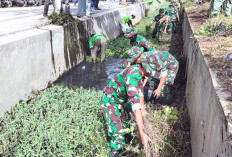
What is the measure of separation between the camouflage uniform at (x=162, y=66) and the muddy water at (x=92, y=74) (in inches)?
84.1

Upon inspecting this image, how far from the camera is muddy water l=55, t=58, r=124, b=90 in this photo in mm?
7211

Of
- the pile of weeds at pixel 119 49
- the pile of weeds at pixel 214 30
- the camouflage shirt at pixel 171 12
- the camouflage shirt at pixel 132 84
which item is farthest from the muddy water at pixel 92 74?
the camouflage shirt at pixel 171 12

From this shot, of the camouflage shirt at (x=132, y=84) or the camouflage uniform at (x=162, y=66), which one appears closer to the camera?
the camouflage shirt at (x=132, y=84)

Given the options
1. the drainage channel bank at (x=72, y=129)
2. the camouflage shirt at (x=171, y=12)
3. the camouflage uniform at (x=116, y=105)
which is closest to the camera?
the camouflage uniform at (x=116, y=105)

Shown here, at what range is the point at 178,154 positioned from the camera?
12.6ft

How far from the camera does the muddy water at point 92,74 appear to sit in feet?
23.7

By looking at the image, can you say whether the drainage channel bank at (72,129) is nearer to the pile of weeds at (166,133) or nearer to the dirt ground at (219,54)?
the pile of weeds at (166,133)

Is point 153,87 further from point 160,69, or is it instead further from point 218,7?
point 218,7

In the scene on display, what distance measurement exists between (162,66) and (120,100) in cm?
144

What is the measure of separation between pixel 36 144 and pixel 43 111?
1.00 m

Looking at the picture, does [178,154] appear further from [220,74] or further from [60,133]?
[60,133]

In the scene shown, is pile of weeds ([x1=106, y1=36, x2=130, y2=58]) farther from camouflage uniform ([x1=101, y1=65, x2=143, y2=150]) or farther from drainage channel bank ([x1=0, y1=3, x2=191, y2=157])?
camouflage uniform ([x1=101, y1=65, x2=143, y2=150])

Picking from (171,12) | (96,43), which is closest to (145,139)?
(96,43)

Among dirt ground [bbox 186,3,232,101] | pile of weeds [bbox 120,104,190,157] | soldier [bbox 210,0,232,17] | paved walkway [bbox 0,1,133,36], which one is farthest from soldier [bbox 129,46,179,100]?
paved walkway [bbox 0,1,133,36]
